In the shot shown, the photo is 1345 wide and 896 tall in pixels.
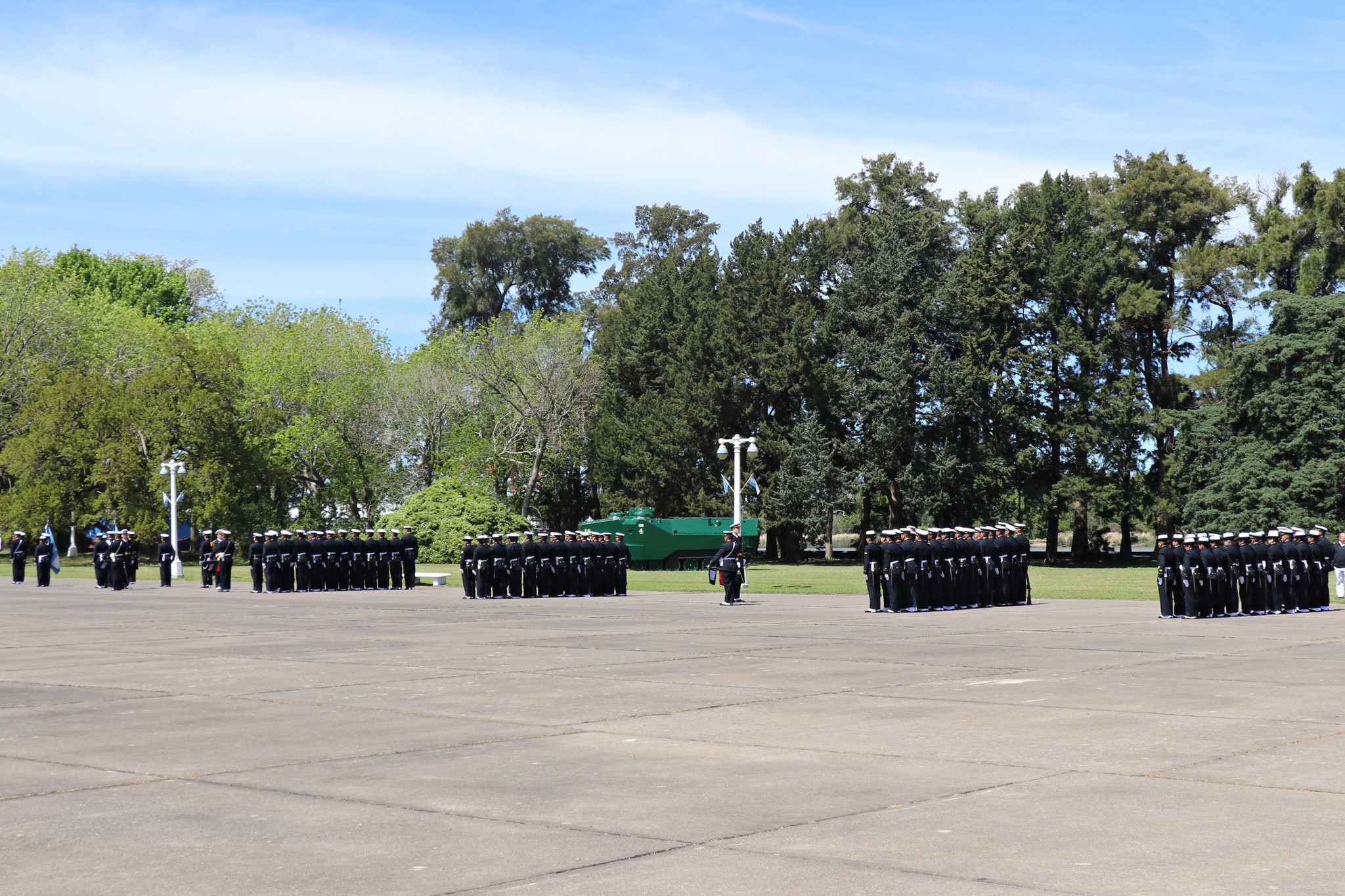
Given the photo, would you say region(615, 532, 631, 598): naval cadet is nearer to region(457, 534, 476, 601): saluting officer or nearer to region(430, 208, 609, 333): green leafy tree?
region(457, 534, 476, 601): saluting officer

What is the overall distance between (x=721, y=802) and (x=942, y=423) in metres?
56.5

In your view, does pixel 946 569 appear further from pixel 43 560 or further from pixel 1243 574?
pixel 43 560

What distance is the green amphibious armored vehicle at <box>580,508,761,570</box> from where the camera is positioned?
186ft

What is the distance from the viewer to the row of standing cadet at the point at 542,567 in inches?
1273

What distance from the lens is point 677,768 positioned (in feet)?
30.5

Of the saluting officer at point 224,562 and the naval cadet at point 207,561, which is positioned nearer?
the saluting officer at point 224,562

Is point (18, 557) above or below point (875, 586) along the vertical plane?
above

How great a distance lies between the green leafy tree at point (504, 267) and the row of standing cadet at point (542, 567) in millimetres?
51625

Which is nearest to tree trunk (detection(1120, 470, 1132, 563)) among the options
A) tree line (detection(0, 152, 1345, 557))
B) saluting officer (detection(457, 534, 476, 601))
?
tree line (detection(0, 152, 1345, 557))

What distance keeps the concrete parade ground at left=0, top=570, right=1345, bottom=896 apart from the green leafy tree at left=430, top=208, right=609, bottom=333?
6706 centimetres

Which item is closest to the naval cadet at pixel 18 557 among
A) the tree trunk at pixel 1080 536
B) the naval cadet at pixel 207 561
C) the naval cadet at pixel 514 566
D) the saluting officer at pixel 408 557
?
the naval cadet at pixel 207 561

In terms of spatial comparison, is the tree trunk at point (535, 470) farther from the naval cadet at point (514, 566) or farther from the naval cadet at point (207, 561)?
the naval cadet at point (514, 566)

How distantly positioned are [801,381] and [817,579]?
23.8 metres

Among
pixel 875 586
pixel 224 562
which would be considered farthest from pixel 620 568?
pixel 224 562
